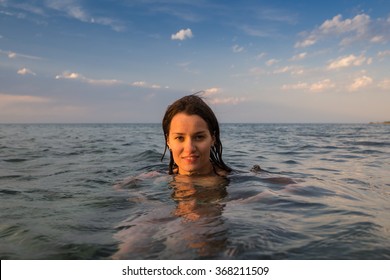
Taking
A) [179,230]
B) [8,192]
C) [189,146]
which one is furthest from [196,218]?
[8,192]

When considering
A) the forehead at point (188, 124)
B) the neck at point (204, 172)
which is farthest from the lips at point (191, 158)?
the forehead at point (188, 124)

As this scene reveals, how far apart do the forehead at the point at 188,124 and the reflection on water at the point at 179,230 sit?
0.91 meters

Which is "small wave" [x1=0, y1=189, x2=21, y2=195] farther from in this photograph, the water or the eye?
the eye

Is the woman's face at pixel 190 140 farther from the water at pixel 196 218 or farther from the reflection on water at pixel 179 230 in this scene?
the reflection on water at pixel 179 230

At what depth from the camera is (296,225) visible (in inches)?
113

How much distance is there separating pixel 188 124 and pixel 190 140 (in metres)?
0.22

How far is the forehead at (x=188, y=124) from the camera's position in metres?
4.57

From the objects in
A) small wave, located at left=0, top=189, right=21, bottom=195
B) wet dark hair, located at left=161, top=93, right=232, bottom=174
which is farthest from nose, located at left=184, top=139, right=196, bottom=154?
small wave, located at left=0, top=189, right=21, bottom=195

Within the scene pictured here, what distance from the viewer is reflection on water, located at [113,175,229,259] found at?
2.31m

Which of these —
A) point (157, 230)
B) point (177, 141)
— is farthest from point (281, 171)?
point (157, 230)

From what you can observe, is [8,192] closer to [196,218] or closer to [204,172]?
[204,172]

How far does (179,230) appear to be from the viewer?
2676 millimetres
